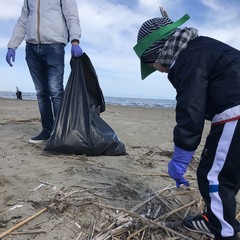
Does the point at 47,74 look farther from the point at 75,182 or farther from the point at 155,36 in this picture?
the point at 155,36

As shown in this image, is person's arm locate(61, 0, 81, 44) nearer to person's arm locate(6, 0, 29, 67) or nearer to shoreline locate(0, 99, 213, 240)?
person's arm locate(6, 0, 29, 67)

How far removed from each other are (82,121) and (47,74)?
0.80m

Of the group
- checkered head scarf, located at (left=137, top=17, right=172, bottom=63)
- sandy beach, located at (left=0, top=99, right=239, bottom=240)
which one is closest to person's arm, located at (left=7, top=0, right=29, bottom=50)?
sandy beach, located at (left=0, top=99, right=239, bottom=240)

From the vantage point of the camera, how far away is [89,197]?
2.31m

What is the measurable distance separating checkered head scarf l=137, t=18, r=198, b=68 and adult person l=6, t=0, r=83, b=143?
5.55 ft

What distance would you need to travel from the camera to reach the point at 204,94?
1.83 m

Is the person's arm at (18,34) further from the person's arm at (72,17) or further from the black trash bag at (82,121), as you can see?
the black trash bag at (82,121)

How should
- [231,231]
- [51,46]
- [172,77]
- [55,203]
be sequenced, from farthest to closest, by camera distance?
[51,46] < [55,203] < [172,77] < [231,231]

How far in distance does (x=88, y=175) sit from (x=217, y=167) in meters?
1.29

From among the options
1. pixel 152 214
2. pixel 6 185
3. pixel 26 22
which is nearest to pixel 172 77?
pixel 152 214

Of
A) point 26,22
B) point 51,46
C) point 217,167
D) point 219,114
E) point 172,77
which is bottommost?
point 217,167

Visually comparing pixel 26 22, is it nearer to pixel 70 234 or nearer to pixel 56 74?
pixel 56 74

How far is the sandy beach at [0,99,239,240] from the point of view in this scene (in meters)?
1.98

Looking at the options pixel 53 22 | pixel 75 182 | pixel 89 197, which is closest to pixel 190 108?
pixel 89 197
